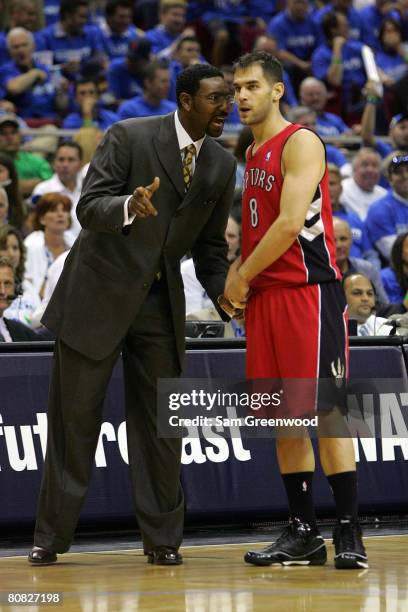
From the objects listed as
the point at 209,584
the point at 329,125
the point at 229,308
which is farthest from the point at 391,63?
the point at 209,584

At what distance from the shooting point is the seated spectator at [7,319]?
7824mm

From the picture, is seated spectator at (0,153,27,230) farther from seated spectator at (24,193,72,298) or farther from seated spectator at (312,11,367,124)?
seated spectator at (312,11,367,124)

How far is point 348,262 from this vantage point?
10211 millimetres

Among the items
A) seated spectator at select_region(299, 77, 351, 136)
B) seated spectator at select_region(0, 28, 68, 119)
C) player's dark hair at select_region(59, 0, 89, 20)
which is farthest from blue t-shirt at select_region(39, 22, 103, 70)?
seated spectator at select_region(299, 77, 351, 136)

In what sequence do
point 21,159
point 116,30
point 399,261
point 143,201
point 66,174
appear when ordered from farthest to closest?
point 116,30 < point 21,159 < point 66,174 < point 399,261 < point 143,201

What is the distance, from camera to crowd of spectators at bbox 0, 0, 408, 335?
10217mm

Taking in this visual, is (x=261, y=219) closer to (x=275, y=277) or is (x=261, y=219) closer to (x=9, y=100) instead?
(x=275, y=277)

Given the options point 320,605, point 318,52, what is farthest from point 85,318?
point 318,52

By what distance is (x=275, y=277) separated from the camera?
5.45m

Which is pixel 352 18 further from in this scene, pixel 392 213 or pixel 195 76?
pixel 195 76

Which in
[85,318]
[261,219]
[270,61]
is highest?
[270,61]

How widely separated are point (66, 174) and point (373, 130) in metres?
4.15

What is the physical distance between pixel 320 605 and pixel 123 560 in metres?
1.71

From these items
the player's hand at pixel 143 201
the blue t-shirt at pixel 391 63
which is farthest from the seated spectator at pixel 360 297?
the blue t-shirt at pixel 391 63
